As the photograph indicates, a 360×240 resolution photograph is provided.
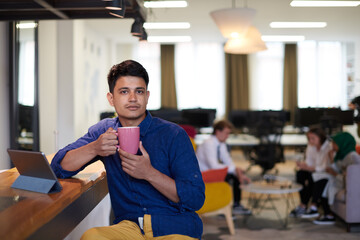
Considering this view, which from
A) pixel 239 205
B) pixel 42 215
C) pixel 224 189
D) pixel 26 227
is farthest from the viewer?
pixel 239 205

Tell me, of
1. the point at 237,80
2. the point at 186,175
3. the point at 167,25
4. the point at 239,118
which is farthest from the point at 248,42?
the point at 237,80

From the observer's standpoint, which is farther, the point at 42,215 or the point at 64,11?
the point at 64,11

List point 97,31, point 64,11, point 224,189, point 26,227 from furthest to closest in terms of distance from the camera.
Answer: point 97,31 < point 224,189 < point 64,11 < point 26,227

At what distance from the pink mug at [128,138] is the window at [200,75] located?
1147cm

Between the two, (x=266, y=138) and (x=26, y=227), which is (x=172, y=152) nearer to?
(x=26, y=227)

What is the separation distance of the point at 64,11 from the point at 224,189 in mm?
2246

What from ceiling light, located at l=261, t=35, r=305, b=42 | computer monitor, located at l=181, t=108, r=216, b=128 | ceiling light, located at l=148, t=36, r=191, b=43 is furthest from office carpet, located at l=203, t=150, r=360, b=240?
ceiling light, located at l=148, t=36, r=191, b=43

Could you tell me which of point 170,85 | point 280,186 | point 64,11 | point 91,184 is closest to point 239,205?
point 280,186

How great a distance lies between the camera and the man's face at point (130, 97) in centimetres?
180

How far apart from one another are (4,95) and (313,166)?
385cm

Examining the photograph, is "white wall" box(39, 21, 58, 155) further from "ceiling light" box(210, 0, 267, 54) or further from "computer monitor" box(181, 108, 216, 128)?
"ceiling light" box(210, 0, 267, 54)

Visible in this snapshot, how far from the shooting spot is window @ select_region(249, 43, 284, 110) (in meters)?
13.0

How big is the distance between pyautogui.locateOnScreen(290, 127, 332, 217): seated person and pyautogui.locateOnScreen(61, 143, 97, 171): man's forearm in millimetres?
3942

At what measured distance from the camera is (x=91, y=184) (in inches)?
72.2
